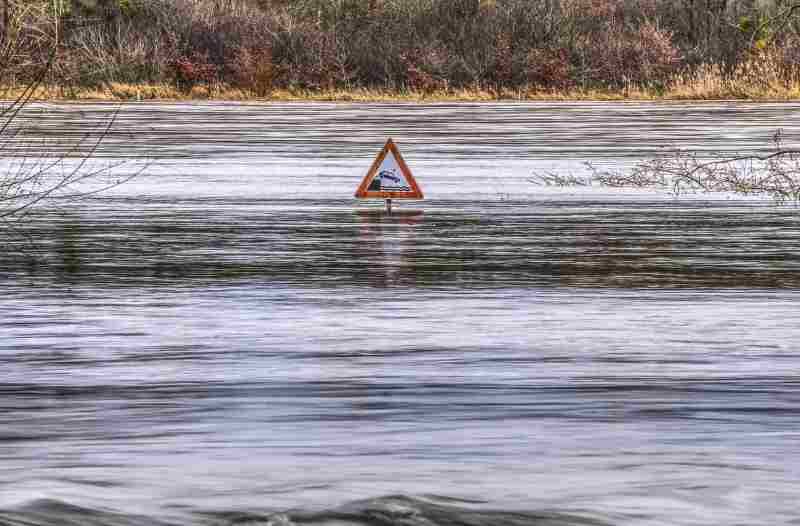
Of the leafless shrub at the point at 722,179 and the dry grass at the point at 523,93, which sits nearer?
the leafless shrub at the point at 722,179

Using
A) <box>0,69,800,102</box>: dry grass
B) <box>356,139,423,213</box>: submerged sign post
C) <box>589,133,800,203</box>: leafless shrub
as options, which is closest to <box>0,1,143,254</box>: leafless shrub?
<box>356,139,423,213</box>: submerged sign post

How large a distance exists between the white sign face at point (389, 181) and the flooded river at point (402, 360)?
325 millimetres

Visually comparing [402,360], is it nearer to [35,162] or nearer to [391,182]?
[391,182]

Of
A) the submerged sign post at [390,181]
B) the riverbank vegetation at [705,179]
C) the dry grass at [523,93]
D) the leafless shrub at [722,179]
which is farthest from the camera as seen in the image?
the dry grass at [523,93]

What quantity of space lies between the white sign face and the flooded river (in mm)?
325

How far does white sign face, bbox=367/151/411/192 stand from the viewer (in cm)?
2228

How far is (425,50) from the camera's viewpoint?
69625 mm

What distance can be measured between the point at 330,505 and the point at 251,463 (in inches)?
37.9

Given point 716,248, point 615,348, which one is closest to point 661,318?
point 615,348

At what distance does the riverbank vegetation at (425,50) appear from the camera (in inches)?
2594

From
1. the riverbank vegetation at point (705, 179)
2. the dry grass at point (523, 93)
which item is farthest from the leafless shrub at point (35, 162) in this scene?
the dry grass at point (523, 93)

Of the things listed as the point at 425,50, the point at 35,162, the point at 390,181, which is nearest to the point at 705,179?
the point at 390,181

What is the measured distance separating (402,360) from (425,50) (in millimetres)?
58505

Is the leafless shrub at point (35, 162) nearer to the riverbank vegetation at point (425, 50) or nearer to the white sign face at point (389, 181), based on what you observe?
the white sign face at point (389, 181)
